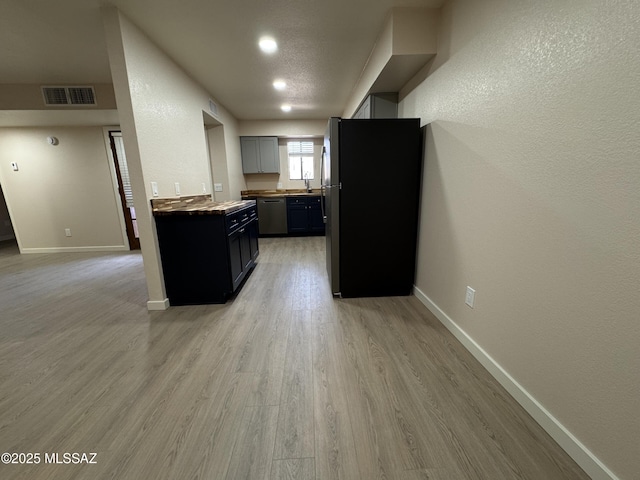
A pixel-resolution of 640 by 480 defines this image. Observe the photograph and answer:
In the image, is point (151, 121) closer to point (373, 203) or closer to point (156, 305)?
point (156, 305)

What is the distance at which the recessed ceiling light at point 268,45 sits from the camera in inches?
91.4

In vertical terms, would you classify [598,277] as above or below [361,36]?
below

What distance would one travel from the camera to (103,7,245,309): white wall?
1938 mm

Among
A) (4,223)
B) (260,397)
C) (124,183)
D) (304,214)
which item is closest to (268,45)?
(260,397)

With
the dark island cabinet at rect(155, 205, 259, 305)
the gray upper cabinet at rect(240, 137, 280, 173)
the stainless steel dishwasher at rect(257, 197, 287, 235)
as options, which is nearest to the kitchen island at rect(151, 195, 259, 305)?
the dark island cabinet at rect(155, 205, 259, 305)

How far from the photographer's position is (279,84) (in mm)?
3389

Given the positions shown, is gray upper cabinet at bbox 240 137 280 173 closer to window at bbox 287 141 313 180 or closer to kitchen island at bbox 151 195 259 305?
window at bbox 287 141 313 180

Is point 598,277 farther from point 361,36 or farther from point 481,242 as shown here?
point 361,36

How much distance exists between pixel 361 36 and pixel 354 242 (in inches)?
77.9

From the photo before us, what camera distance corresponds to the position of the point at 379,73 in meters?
2.36

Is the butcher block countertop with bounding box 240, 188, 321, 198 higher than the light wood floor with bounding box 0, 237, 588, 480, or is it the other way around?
the butcher block countertop with bounding box 240, 188, 321, 198

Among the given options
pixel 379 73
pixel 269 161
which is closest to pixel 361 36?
pixel 379 73

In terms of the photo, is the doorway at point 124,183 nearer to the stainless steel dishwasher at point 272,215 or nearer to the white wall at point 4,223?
the stainless steel dishwasher at point 272,215

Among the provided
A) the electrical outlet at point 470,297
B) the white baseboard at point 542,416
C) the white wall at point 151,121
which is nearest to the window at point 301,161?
the white wall at point 151,121
